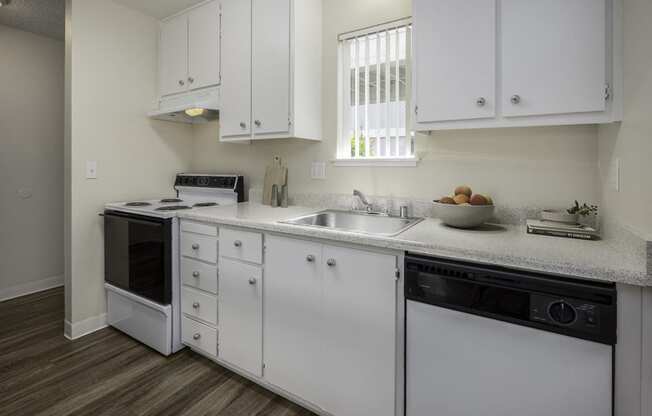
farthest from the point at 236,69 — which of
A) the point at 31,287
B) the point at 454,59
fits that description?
the point at 31,287

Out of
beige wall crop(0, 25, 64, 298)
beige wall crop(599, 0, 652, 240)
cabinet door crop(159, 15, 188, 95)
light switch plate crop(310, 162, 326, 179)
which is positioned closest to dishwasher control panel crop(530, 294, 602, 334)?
beige wall crop(599, 0, 652, 240)

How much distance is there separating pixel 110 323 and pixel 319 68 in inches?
98.0

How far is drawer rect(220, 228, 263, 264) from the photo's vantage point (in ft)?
5.54

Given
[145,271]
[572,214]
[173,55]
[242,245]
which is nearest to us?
[572,214]

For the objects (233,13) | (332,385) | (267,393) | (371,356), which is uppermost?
(233,13)

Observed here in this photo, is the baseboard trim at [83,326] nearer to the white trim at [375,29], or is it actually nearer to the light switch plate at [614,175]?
the white trim at [375,29]

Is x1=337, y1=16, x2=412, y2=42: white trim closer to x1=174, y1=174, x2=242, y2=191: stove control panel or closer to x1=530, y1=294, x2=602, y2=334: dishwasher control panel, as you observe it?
x1=174, y1=174, x2=242, y2=191: stove control panel

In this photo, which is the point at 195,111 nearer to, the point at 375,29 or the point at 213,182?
the point at 213,182

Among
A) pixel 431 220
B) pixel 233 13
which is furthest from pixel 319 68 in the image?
pixel 431 220

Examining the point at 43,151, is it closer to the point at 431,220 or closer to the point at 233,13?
the point at 233,13

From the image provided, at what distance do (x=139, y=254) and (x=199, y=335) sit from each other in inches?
27.4

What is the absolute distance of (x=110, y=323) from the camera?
2.48m

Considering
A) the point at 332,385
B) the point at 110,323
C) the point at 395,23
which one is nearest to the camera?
the point at 332,385

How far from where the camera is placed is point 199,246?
196cm
